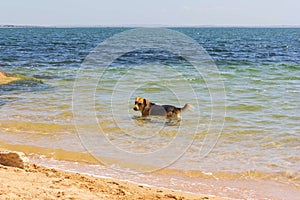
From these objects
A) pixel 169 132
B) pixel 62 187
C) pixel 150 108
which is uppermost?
pixel 150 108

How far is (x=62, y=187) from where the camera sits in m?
5.22

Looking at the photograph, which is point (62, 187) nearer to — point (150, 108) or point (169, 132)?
point (169, 132)

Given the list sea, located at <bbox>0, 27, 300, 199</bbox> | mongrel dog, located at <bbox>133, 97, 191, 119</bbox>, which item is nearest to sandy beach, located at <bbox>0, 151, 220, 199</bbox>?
sea, located at <bbox>0, 27, 300, 199</bbox>

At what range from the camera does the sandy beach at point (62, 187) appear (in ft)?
16.0

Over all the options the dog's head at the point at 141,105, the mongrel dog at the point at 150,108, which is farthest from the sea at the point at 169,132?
the dog's head at the point at 141,105

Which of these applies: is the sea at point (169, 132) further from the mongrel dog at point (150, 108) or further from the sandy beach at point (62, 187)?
the sandy beach at point (62, 187)

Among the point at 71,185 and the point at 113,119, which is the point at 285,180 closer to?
the point at 71,185

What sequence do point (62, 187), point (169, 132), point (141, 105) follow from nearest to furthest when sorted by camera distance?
point (62, 187)
point (169, 132)
point (141, 105)

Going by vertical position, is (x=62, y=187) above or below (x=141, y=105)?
below

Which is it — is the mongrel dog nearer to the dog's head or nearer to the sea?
the dog's head

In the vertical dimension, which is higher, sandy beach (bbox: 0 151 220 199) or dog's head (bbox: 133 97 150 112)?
dog's head (bbox: 133 97 150 112)

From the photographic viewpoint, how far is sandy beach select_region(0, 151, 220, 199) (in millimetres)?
4863

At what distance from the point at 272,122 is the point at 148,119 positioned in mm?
2979

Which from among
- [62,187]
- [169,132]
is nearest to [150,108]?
[169,132]
